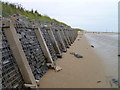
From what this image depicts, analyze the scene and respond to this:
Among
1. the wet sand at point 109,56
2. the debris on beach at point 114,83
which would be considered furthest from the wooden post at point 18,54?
the wet sand at point 109,56

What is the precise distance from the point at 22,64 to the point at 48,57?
197cm

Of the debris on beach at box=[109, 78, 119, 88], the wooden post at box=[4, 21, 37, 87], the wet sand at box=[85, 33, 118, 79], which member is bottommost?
the wet sand at box=[85, 33, 118, 79]

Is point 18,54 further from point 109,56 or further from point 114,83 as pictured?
point 109,56

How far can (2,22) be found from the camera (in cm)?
274

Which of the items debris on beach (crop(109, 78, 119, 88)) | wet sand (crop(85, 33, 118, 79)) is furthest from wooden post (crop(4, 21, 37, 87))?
wet sand (crop(85, 33, 118, 79))

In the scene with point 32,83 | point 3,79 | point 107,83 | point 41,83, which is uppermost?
point 3,79

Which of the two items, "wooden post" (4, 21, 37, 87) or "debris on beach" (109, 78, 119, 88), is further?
"debris on beach" (109, 78, 119, 88)

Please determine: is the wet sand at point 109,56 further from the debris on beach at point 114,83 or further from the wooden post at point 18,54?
the wooden post at point 18,54

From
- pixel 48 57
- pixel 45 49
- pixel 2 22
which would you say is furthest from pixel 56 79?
pixel 2 22

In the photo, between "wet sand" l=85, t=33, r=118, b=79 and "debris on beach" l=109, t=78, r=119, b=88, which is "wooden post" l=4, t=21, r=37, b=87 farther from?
"wet sand" l=85, t=33, r=118, b=79

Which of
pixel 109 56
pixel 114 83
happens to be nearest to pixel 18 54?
pixel 114 83

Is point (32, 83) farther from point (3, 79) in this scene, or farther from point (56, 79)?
point (56, 79)

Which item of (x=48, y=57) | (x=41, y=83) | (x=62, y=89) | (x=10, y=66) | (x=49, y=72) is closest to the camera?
(x=10, y=66)

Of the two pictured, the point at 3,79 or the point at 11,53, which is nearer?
the point at 3,79
